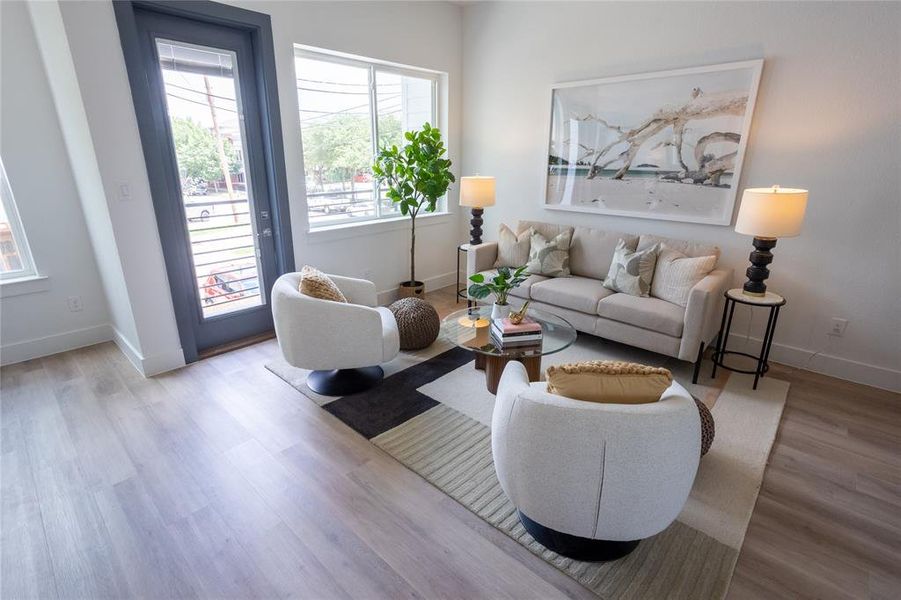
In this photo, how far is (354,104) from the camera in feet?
13.4

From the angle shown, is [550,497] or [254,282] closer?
[550,497]

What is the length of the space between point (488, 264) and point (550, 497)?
297 cm

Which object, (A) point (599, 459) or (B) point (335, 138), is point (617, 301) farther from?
(B) point (335, 138)

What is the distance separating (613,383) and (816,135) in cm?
282

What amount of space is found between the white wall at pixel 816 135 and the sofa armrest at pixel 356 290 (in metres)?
2.47

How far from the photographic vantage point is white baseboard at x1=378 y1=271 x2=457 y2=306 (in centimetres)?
468

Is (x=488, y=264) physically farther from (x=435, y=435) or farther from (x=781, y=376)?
(x=781, y=376)

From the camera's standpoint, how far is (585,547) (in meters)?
1.68

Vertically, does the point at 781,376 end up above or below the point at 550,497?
below

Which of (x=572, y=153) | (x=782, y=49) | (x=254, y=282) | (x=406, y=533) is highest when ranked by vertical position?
(x=782, y=49)

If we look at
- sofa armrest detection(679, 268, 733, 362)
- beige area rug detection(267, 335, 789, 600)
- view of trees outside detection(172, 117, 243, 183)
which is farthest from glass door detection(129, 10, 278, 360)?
sofa armrest detection(679, 268, 733, 362)

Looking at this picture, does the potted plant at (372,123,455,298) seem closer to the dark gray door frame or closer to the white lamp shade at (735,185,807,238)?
the dark gray door frame

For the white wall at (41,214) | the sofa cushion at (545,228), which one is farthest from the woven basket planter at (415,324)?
the white wall at (41,214)

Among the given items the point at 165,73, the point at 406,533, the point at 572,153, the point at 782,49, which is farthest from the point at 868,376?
the point at 165,73
